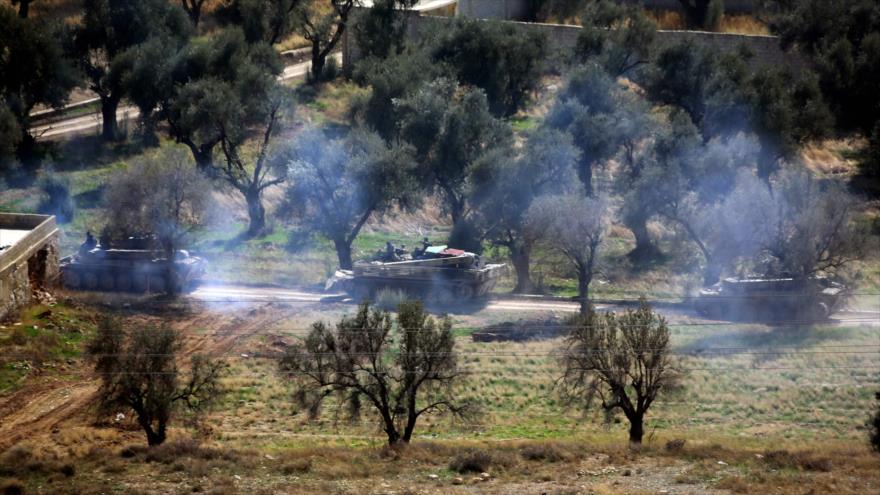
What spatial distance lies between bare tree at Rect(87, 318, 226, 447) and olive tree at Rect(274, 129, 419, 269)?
637 inches

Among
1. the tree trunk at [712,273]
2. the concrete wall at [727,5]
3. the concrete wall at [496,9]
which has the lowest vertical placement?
the tree trunk at [712,273]

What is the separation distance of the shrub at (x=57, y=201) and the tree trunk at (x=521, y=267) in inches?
743

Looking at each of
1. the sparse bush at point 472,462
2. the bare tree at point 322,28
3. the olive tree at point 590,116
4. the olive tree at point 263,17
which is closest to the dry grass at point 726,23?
the olive tree at point 590,116

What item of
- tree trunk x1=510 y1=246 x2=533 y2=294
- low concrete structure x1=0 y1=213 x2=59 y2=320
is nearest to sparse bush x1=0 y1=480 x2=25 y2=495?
low concrete structure x1=0 y1=213 x2=59 y2=320

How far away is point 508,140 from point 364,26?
16.1 m

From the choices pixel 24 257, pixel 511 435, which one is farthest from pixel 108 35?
pixel 511 435

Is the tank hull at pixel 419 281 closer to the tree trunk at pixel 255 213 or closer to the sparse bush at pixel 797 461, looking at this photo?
the tree trunk at pixel 255 213

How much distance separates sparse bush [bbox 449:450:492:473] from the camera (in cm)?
3578

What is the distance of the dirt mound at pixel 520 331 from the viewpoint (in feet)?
161

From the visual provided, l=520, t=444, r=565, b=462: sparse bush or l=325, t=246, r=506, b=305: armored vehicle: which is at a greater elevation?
l=325, t=246, r=506, b=305: armored vehicle

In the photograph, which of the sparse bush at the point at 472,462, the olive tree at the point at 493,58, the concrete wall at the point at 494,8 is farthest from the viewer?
the concrete wall at the point at 494,8

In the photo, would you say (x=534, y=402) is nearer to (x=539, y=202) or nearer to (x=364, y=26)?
(x=539, y=202)

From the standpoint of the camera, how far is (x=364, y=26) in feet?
243

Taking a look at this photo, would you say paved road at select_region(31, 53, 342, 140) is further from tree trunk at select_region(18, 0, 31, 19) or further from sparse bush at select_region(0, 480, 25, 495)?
sparse bush at select_region(0, 480, 25, 495)
